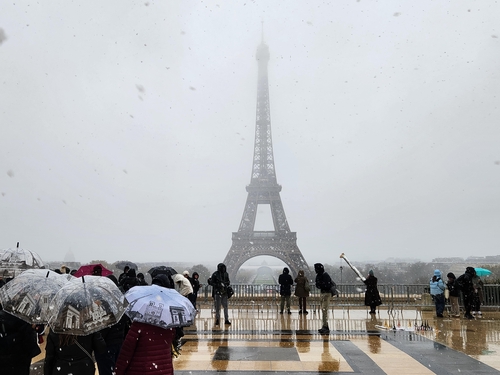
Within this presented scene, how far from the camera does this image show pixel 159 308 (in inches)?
164

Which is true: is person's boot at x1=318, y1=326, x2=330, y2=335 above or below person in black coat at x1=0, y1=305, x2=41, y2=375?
below

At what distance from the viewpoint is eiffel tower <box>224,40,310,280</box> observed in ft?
171

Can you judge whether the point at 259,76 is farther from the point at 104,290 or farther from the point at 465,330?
the point at 104,290

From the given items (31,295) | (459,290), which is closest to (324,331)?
(459,290)

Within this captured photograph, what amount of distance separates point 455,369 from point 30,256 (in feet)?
29.8

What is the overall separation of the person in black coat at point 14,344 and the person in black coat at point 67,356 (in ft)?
1.17

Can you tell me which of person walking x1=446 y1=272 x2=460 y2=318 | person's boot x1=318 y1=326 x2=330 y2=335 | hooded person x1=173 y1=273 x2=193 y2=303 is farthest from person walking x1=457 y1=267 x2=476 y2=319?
hooded person x1=173 y1=273 x2=193 y2=303

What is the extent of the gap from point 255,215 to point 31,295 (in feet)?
176

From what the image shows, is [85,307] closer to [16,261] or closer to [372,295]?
[16,261]

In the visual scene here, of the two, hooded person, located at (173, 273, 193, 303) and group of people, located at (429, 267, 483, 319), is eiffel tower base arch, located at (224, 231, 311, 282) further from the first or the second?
hooded person, located at (173, 273, 193, 303)

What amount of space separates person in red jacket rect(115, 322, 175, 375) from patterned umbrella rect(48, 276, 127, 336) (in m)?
0.32

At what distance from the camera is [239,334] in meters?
10.6

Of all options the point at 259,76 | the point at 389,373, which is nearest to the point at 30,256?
the point at 389,373

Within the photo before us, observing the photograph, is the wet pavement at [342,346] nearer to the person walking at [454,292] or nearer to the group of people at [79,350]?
the person walking at [454,292]
